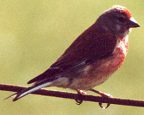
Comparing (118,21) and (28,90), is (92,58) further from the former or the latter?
(28,90)

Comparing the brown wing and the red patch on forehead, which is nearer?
the brown wing

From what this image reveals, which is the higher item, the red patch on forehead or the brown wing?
the red patch on forehead

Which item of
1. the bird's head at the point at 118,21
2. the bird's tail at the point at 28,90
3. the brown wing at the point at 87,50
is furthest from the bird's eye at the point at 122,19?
the bird's tail at the point at 28,90

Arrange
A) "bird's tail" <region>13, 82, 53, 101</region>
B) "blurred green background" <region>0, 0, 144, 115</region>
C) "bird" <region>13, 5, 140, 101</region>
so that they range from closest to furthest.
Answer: "bird's tail" <region>13, 82, 53, 101</region>
"bird" <region>13, 5, 140, 101</region>
"blurred green background" <region>0, 0, 144, 115</region>

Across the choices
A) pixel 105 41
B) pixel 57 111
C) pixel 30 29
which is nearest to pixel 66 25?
pixel 30 29

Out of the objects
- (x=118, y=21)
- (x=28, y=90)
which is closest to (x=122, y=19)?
(x=118, y=21)

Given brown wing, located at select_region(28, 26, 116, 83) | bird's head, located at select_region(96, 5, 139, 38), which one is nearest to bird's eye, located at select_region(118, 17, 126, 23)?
bird's head, located at select_region(96, 5, 139, 38)

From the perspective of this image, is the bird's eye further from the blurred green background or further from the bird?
the blurred green background

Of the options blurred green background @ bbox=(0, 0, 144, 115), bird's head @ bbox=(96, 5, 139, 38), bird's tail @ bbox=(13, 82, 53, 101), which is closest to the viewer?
bird's tail @ bbox=(13, 82, 53, 101)

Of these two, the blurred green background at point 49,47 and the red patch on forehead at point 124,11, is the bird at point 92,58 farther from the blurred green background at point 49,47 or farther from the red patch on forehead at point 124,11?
the blurred green background at point 49,47
